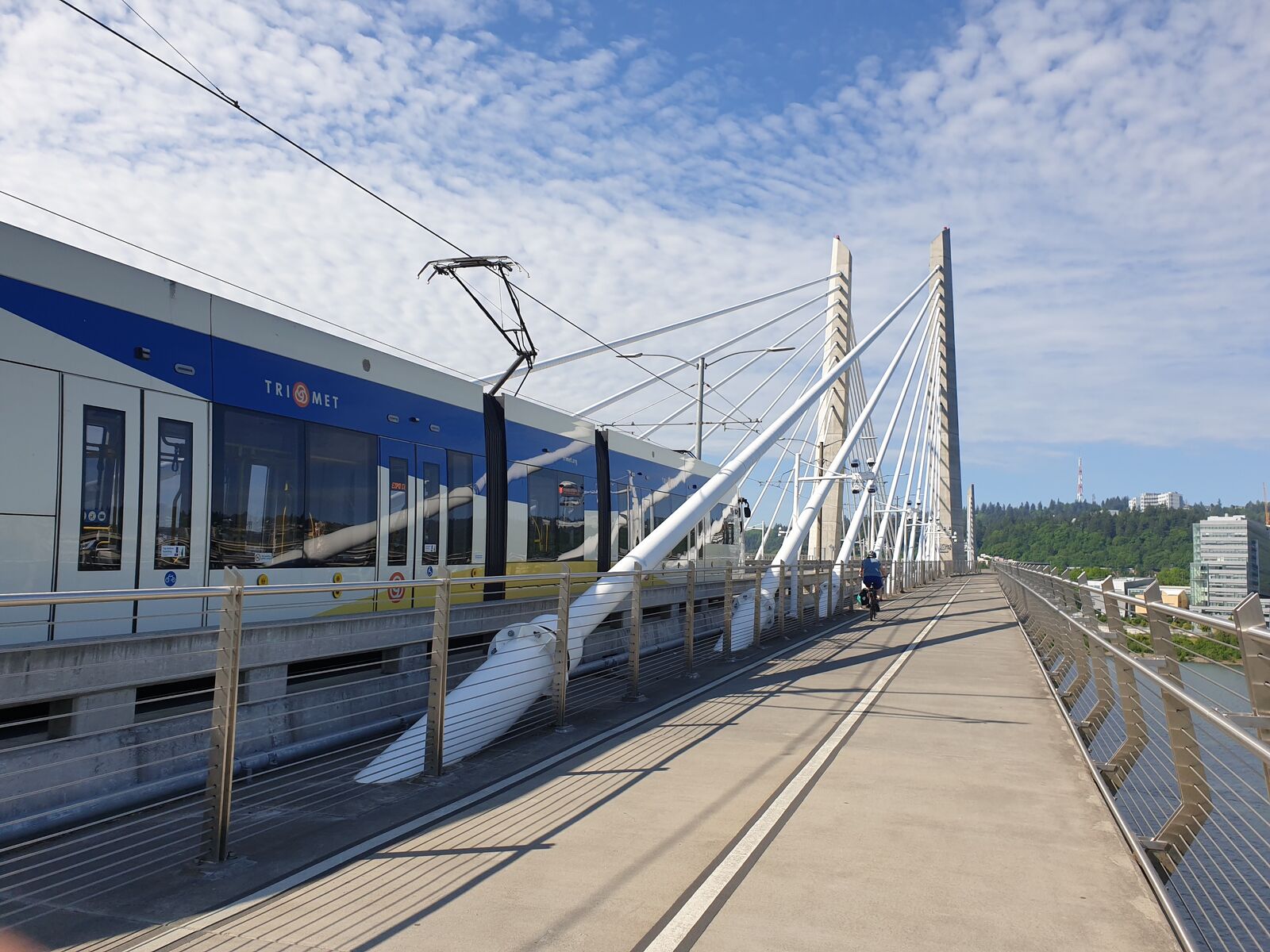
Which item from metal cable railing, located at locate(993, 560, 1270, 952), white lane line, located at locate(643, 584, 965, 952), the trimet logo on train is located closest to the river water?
metal cable railing, located at locate(993, 560, 1270, 952)

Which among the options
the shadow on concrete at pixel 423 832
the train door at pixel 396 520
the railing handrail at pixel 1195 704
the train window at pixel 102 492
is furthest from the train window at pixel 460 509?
the railing handrail at pixel 1195 704

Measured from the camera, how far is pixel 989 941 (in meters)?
4.09

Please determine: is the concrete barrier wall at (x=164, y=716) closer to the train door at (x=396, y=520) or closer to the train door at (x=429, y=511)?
the train door at (x=396, y=520)

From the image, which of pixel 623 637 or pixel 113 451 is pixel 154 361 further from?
pixel 623 637

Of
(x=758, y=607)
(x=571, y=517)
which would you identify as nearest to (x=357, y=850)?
(x=571, y=517)

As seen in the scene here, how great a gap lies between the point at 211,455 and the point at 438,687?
2989 millimetres

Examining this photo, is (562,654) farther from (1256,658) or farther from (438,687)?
(1256,658)

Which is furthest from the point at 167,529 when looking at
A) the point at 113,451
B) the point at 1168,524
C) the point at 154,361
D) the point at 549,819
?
the point at 1168,524

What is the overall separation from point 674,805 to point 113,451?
4704 millimetres

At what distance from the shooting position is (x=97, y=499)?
7.22 m

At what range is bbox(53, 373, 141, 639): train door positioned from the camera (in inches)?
275

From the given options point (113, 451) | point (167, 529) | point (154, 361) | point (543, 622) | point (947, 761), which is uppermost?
point (154, 361)

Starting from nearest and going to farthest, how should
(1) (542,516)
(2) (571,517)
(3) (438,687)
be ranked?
(3) (438,687) < (1) (542,516) < (2) (571,517)

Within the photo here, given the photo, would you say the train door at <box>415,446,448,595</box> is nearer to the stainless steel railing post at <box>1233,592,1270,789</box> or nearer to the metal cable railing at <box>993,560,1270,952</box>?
the metal cable railing at <box>993,560,1270,952</box>
